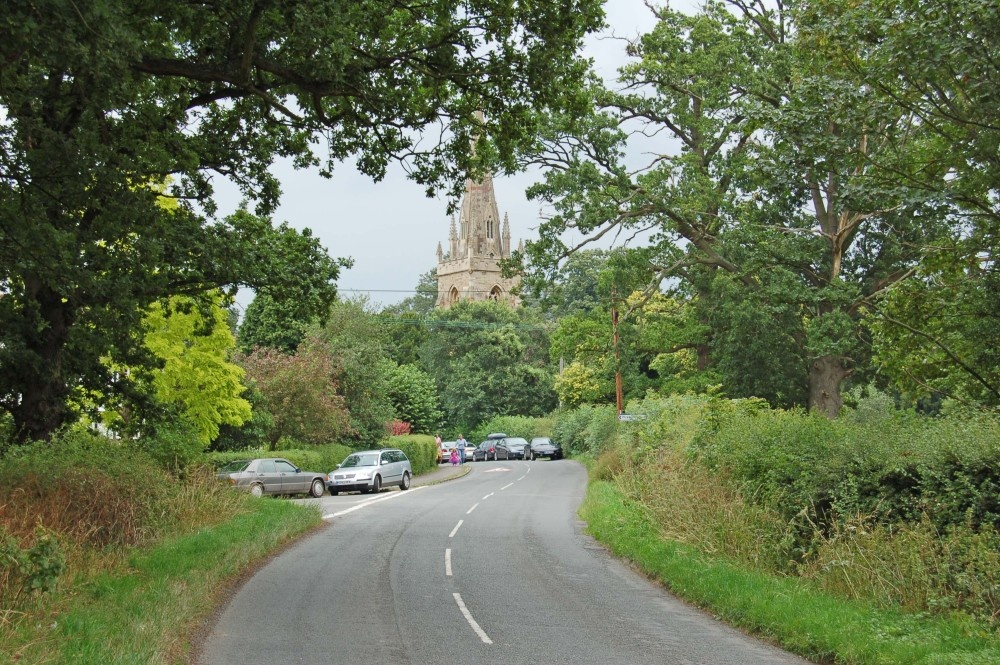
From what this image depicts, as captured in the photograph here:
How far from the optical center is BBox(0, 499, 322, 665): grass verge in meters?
7.93

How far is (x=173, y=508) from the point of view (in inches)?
658

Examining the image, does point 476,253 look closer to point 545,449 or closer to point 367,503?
point 545,449

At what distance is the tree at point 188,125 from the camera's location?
10.4m

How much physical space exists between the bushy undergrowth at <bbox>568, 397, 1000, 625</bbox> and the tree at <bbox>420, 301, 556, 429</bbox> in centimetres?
6450

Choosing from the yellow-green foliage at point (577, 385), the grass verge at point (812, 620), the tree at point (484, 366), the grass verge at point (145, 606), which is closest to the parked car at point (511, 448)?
the yellow-green foliage at point (577, 385)

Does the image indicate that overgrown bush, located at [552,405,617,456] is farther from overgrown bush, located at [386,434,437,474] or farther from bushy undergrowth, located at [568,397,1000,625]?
bushy undergrowth, located at [568,397,1000,625]

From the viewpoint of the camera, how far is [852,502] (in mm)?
12930

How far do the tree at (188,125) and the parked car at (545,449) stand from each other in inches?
1968

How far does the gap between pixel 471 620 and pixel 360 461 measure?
82.8 feet

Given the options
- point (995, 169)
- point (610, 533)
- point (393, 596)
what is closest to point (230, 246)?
point (393, 596)

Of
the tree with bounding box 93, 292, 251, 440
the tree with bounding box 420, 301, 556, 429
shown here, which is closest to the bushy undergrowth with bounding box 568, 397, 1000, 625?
the tree with bounding box 93, 292, 251, 440

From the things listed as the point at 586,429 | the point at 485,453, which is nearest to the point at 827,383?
the point at 586,429

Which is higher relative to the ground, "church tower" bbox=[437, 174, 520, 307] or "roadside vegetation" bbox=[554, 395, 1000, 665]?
"church tower" bbox=[437, 174, 520, 307]

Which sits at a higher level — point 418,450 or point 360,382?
point 360,382
